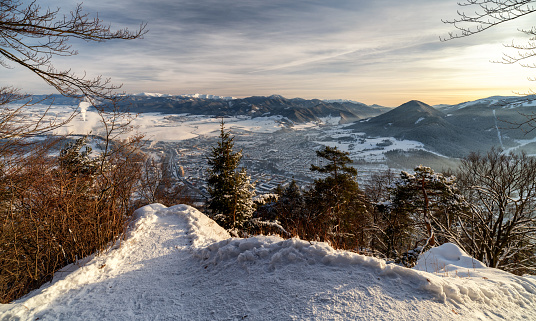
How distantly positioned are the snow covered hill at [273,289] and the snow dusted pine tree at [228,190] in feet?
27.1

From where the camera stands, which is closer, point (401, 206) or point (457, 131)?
point (401, 206)

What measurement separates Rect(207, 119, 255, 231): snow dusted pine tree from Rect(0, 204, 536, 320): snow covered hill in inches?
325

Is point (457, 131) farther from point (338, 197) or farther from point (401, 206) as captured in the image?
point (401, 206)

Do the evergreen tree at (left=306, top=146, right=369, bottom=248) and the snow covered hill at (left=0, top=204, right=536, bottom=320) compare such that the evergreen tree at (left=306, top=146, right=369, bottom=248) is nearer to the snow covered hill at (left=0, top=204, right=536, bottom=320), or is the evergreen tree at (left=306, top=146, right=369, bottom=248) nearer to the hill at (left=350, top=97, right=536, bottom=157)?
the snow covered hill at (left=0, top=204, right=536, bottom=320)

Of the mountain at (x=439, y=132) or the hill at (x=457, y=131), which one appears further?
the mountain at (x=439, y=132)

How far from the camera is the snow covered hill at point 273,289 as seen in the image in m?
2.53

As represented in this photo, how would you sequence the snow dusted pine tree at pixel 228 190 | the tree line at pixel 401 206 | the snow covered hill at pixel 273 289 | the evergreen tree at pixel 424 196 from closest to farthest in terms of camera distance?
the snow covered hill at pixel 273 289 → the tree line at pixel 401 206 → the evergreen tree at pixel 424 196 → the snow dusted pine tree at pixel 228 190

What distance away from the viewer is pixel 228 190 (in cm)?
1322

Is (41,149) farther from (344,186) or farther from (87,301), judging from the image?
(344,186)

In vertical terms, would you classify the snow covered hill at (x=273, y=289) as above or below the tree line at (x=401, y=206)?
above

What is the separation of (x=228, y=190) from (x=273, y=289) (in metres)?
10.5

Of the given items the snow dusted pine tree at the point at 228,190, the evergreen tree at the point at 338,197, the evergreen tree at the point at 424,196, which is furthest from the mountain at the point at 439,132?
the snow dusted pine tree at the point at 228,190

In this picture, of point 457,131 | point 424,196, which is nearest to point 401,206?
point 424,196

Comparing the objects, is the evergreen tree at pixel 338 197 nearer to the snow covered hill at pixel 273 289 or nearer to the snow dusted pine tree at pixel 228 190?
the snow dusted pine tree at pixel 228 190
